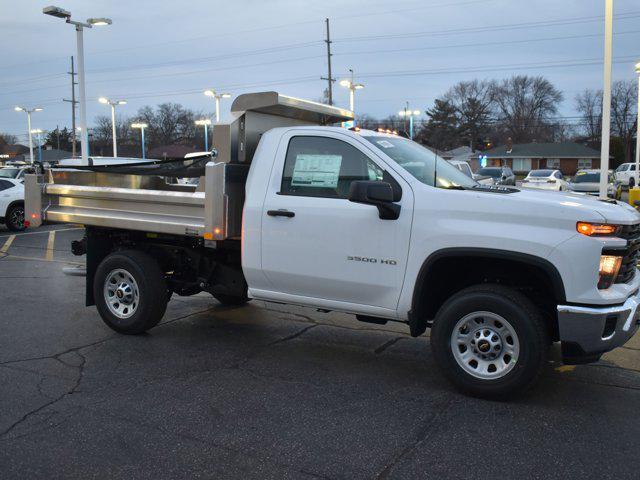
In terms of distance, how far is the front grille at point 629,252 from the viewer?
4359 mm

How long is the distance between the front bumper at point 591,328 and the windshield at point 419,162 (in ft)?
4.66

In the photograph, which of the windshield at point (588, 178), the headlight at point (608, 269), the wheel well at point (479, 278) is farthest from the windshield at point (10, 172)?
the windshield at point (588, 178)

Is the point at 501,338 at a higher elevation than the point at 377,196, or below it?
below

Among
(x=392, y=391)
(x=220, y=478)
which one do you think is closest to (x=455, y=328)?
(x=392, y=391)

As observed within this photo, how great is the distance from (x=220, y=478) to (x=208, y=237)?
8.61ft

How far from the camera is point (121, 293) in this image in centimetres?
650

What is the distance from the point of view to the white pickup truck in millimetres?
4348

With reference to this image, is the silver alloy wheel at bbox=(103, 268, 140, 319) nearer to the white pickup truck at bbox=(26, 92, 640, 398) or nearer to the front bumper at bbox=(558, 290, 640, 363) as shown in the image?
the white pickup truck at bbox=(26, 92, 640, 398)

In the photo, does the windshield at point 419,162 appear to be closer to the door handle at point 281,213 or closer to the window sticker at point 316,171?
the window sticker at point 316,171

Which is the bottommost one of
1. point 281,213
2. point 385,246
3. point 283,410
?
point 283,410

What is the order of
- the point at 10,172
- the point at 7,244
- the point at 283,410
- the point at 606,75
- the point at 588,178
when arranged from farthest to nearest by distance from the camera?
the point at 588,178, the point at 10,172, the point at 606,75, the point at 7,244, the point at 283,410

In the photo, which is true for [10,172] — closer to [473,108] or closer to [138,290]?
[138,290]

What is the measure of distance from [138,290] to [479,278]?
3448 millimetres

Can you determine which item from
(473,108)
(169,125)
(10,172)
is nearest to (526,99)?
(473,108)
